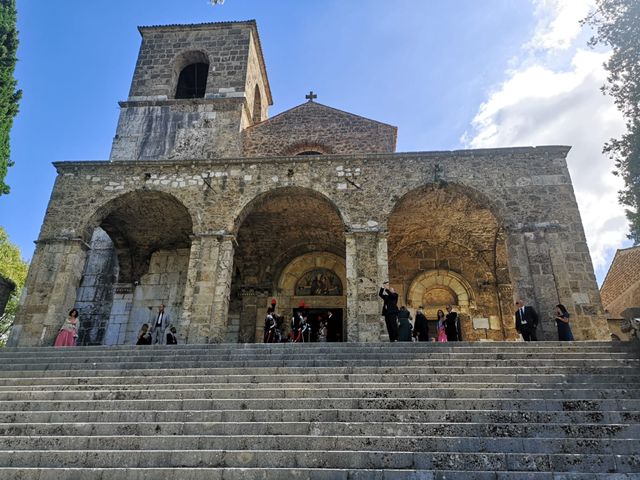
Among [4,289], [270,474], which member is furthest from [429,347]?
[4,289]

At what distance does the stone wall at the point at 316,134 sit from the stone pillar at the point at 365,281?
5.75 metres

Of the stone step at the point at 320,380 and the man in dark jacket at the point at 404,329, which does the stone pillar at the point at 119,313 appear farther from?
the man in dark jacket at the point at 404,329

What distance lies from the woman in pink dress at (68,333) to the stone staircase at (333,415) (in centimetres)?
239

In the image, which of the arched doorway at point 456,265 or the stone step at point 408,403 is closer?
the stone step at point 408,403

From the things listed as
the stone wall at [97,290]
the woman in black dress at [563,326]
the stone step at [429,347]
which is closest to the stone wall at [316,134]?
the stone wall at [97,290]

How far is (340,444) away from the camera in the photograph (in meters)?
4.08

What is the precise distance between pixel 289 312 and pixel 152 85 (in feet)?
33.0

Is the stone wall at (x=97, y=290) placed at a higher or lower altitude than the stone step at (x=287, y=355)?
higher

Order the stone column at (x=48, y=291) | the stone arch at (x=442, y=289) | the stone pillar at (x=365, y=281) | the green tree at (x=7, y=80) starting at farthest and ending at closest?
the stone arch at (x=442, y=289) → the green tree at (x=7, y=80) → the stone column at (x=48, y=291) → the stone pillar at (x=365, y=281)

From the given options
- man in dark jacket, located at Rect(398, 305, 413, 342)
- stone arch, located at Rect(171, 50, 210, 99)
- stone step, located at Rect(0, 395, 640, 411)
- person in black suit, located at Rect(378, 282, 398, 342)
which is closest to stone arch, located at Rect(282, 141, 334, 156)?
stone arch, located at Rect(171, 50, 210, 99)

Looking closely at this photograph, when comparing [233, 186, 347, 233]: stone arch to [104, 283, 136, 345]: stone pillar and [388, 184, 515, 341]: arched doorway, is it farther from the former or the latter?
[104, 283, 136, 345]: stone pillar

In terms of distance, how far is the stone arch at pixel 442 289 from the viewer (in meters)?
13.4

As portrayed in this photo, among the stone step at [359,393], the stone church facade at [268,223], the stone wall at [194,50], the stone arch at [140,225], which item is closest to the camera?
the stone step at [359,393]

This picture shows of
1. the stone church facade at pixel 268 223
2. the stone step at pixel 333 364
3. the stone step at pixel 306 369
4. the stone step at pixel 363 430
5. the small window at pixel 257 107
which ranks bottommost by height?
the stone step at pixel 363 430
